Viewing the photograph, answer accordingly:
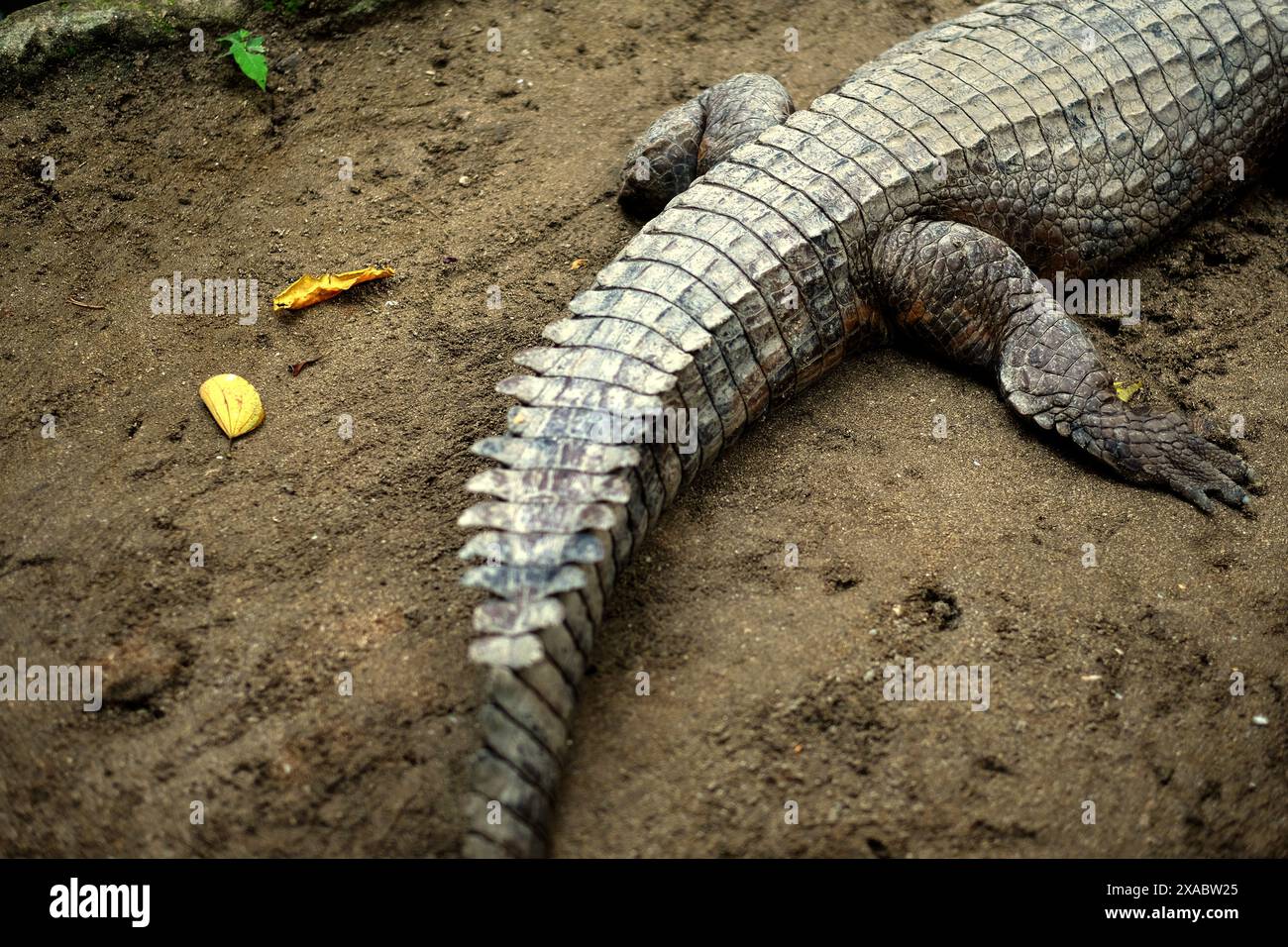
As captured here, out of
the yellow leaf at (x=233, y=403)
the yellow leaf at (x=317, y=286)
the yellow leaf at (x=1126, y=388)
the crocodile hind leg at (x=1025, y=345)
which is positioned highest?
the crocodile hind leg at (x=1025, y=345)

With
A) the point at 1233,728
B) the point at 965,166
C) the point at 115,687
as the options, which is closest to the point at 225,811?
the point at 115,687

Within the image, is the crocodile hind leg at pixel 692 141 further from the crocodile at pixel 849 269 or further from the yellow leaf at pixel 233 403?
the yellow leaf at pixel 233 403

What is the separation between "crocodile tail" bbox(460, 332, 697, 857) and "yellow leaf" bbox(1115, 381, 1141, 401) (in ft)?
6.28

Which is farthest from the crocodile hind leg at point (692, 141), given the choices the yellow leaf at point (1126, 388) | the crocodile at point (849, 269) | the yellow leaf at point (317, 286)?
the yellow leaf at point (1126, 388)

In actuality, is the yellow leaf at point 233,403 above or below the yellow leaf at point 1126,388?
below

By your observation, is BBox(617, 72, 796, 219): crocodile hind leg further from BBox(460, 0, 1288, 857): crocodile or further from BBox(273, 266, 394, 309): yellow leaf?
BBox(273, 266, 394, 309): yellow leaf

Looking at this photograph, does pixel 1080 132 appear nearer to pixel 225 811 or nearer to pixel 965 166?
pixel 965 166

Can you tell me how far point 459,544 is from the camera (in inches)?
135

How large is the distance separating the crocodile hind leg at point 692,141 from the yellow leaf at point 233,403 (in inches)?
75.4

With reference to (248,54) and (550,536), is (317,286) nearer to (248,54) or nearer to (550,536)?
(248,54)

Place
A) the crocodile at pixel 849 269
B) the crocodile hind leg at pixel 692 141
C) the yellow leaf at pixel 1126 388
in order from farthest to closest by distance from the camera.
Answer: the crocodile hind leg at pixel 692 141 < the yellow leaf at pixel 1126 388 < the crocodile at pixel 849 269

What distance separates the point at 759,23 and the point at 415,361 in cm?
315

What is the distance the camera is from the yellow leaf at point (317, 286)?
4156 millimetres

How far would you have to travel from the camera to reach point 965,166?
405 centimetres
